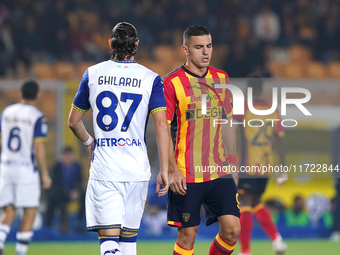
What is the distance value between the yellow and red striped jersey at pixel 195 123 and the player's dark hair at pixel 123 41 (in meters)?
0.65

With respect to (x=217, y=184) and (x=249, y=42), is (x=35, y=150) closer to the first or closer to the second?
(x=217, y=184)

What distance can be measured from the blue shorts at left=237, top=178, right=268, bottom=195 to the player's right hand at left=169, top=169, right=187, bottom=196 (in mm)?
2387

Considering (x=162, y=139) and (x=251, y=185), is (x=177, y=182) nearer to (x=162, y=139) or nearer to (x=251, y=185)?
(x=162, y=139)

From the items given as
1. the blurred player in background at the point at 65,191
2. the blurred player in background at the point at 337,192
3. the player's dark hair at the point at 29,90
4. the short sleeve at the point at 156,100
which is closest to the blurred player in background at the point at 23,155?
the player's dark hair at the point at 29,90

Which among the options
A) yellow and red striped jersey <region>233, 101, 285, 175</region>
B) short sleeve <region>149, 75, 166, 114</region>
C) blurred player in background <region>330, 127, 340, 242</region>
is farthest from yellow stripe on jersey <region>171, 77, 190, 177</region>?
blurred player in background <region>330, 127, 340, 242</region>

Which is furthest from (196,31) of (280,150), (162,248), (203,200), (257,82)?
(162,248)

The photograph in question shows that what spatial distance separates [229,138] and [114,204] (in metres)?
1.26

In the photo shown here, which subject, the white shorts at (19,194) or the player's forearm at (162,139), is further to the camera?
the white shorts at (19,194)

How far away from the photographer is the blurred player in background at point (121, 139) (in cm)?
369

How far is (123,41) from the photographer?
3.74 meters

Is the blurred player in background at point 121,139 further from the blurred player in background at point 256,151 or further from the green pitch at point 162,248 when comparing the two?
the green pitch at point 162,248

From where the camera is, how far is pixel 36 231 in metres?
8.77

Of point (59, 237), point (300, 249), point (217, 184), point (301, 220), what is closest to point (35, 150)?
point (59, 237)

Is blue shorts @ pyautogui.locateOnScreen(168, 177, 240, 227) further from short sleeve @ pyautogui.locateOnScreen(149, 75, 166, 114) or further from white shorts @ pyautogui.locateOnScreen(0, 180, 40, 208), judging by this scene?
white shorts @ pyautogui.locateOnScreen(0, 180, 40, 208)
